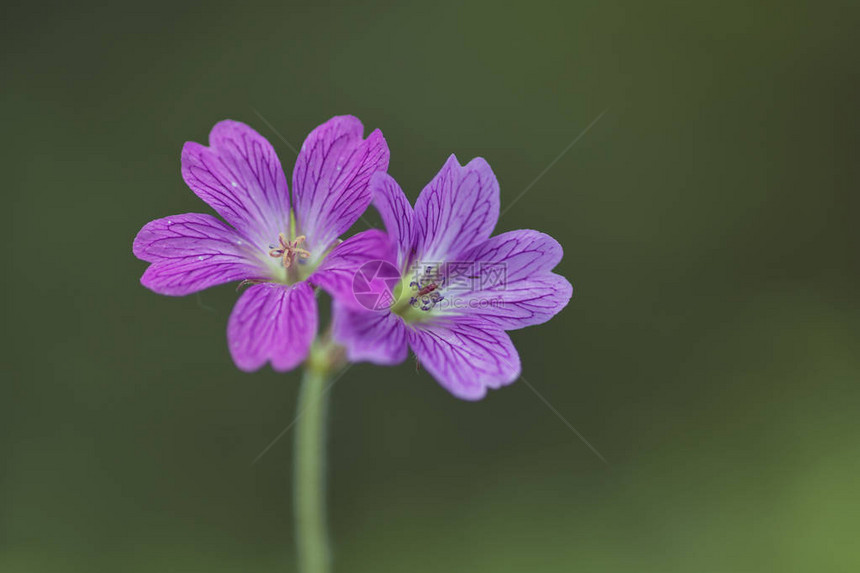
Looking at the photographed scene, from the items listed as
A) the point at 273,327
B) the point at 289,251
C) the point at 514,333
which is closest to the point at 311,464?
the point at 273,327

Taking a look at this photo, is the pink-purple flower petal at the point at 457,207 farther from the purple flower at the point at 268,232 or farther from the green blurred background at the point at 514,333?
the green blurred background at the point at 514,333

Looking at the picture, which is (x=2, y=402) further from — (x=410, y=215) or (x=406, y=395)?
(x=410, y=215)

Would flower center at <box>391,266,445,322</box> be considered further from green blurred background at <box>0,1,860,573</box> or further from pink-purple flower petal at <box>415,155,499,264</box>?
green blurred background at <box>0,1,860,573</box>

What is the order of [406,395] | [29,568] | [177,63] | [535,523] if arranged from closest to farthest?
[29,568], [535,523], [406,395], [177,63]

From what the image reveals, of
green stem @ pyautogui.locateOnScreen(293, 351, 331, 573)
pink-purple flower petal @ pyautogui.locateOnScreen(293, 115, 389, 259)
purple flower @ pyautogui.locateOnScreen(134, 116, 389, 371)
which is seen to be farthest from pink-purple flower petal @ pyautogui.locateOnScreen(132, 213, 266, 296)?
green stem @ pyautogui.locateOnScreen(293, 351, 331, 573)

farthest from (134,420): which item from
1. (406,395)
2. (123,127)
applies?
(123,127)

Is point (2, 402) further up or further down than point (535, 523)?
further down

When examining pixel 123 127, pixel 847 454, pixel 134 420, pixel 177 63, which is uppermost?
pixel 847 454
